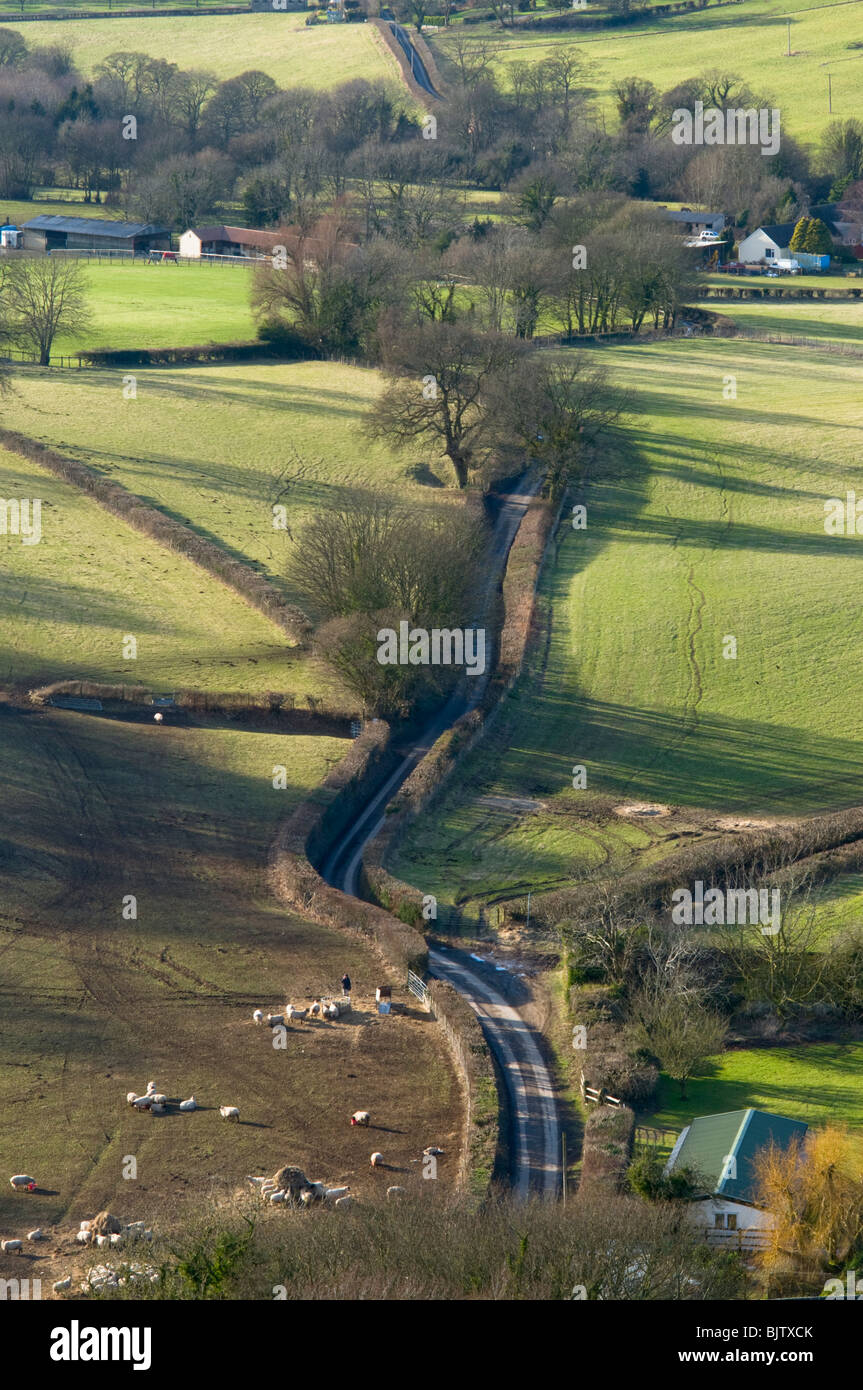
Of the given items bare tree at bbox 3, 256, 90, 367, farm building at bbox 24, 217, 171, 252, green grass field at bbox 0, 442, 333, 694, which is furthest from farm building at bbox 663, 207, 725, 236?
green grass field at bbox 0, 442, 333, 694

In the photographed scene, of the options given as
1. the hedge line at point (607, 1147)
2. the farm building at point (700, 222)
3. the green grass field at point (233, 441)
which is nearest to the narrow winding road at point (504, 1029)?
the hedge line at point (607, 1147)

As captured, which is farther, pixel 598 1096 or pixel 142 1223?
pixel 598 1096

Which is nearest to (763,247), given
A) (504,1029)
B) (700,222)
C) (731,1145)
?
(700,222)

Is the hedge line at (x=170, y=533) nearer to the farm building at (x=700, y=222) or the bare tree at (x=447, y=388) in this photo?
the bare tree at (x=447, y=388)

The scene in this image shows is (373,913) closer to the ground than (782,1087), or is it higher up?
higher up

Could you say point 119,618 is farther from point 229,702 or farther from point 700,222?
point 700,222

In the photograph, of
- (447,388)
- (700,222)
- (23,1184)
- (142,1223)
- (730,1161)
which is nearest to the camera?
(142,1223)

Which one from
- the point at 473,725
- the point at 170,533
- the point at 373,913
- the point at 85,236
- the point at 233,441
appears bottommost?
the point at 373,913
